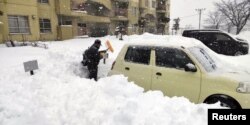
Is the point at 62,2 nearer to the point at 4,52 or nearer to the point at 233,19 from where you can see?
the point at 4,52

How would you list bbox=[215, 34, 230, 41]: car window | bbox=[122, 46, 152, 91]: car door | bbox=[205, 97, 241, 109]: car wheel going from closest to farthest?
bbox=[205, 97, 241, 109]: car wheel < bbox=[122, 46, 152, 91]: car door < bbox=[215, 34, 230, 41]: car window

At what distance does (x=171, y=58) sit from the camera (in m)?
5.59

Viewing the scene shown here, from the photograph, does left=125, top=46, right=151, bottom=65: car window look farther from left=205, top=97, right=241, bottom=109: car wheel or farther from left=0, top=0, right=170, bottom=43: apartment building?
left=0, top=0, right=170, bottom=43: apartment building

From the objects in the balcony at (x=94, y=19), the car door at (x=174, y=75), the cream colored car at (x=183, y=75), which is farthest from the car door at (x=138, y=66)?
the balcony at (x=94, y=19)

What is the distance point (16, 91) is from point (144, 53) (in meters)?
3.36

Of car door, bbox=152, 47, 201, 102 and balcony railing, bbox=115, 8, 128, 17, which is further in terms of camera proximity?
balcony railing, bbox=115, 8, 128, 17

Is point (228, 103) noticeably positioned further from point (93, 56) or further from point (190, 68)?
point (93, 56)

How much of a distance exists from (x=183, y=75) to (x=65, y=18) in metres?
23.6

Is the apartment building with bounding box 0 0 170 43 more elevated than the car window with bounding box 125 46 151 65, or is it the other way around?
the apartment building with bounding box 0 0 170 43

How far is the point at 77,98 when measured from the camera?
5.23 m

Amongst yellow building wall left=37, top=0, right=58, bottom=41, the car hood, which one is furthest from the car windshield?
yellow building wall left=37, top=0, right=58, bottom=41

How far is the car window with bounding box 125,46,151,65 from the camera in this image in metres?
5.95

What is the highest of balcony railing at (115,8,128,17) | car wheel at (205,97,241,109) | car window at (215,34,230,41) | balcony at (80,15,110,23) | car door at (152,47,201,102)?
balcony railing at (115,8,128,17)

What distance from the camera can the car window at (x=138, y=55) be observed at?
595cm
